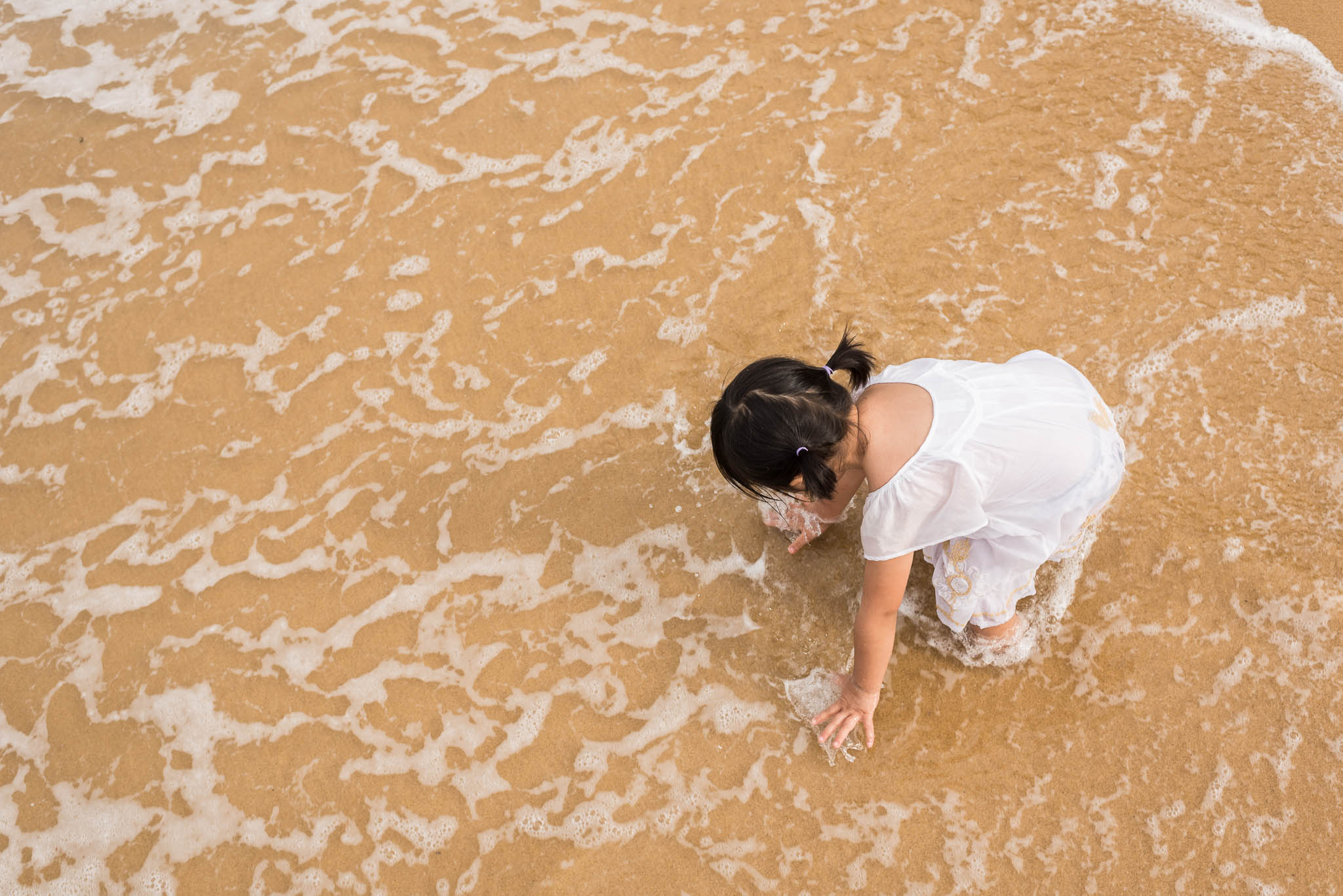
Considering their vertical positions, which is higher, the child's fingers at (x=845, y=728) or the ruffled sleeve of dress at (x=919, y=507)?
the ruffled sleeve of dress at (x=919, y=507)

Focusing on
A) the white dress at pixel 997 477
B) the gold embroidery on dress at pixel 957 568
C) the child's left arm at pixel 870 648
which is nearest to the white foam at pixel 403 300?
the white dress at pixel 997 477

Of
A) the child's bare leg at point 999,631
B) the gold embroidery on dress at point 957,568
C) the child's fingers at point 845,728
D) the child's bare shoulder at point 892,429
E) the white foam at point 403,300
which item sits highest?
the child's bare shoulder at point 892,429

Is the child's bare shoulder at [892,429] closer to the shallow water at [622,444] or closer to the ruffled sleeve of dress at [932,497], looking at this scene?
the ruffled sleeve of dress at [932,497]

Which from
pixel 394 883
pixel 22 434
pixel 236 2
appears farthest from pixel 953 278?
pixel 236 2

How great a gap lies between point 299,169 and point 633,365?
2.32 metres

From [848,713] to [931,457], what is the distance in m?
0.99

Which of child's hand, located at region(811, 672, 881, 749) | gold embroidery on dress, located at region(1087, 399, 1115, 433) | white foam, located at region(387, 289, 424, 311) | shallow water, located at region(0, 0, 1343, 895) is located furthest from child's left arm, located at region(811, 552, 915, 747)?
white foam, located at region(387, 289, 424, 311)

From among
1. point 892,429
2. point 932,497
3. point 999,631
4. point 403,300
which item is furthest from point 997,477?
point 403,300

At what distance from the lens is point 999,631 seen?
2.91m

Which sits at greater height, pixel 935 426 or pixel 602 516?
pixel 935 426

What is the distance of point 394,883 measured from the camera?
284 centimetres

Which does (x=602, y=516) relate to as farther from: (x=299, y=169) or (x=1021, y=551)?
(x=299, y=169)

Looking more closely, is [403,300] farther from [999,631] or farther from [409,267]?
[999,631]

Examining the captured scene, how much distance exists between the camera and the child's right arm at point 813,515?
287 centimetres
